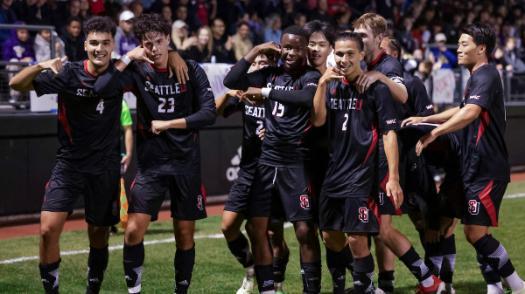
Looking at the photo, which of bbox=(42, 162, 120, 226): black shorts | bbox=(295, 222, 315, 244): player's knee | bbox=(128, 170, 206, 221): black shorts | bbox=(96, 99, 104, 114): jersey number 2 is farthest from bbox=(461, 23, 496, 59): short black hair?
bbox=(42, 162, 120, 226): black shorts

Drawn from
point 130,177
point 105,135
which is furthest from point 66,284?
point 130,177

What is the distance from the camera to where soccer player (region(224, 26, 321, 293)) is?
8.09m

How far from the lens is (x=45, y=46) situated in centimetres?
1439

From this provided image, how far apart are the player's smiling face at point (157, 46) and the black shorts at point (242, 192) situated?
4.24 feet

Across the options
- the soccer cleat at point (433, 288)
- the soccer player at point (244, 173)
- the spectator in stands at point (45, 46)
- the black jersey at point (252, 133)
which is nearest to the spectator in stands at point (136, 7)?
the spectator in stands at point (45, 46)

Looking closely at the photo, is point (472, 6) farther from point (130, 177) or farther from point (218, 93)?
point (130, 177)

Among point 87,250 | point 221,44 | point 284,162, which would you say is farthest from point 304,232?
point 221,44

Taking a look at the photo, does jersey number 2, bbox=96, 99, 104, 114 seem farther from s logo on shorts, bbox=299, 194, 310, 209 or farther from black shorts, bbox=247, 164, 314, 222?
s logo on shorts, bbox=299, 194, 310, 209

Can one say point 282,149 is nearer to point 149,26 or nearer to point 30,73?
point 149,26

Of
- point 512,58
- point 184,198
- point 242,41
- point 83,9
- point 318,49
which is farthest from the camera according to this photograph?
point 512,58

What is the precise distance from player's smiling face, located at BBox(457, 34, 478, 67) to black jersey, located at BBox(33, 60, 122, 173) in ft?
9.63

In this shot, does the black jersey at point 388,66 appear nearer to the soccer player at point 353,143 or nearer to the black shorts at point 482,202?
the soccer player at point 353,143

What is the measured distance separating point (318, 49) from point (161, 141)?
1.53 m

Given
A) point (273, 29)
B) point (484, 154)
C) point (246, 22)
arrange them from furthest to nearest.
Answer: point (273, 29) → point (246, 22) → point (484, 154)
